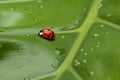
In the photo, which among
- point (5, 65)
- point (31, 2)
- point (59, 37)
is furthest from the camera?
point (31, 2)

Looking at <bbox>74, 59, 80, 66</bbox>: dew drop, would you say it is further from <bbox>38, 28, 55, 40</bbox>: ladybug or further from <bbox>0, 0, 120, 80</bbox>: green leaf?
<bbox>38, 28, 55, 40</bbox>: ladybug

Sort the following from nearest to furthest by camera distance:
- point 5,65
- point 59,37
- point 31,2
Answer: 1. point 5,65
2. point 59,37
3. point 31,2

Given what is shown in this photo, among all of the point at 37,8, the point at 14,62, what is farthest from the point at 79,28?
the point at 14,62

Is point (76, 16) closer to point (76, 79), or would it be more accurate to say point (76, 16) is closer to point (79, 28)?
point (79, 28)

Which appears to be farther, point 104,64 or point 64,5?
point 64,5

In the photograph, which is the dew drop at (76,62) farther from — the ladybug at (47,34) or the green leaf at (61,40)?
the ladybug at (47,34)

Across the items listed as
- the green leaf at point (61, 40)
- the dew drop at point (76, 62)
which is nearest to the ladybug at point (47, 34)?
the green leaf at point (61, 40)
